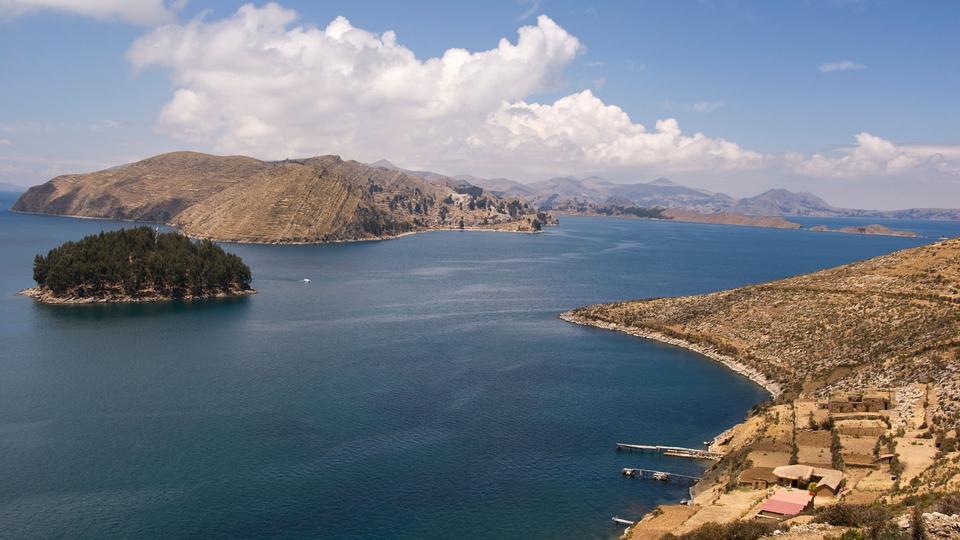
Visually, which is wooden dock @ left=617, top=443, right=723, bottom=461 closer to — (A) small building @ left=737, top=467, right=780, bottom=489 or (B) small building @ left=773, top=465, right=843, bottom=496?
(A) small building @ left=737, top=467, right=780, bottom=489

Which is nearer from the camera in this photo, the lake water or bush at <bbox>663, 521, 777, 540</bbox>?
bush at <bbox>663, 521, 777, 540</bbox>

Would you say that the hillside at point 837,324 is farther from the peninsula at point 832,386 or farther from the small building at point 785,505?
the small building at point 785,505

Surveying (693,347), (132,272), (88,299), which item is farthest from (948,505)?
(88,299)

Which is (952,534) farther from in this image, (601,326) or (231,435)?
(601,326)

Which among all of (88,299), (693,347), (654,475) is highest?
(88,299)

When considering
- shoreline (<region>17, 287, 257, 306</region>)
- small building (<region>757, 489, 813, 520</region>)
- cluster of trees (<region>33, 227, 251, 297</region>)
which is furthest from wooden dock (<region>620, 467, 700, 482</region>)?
cluster of trees (<region>33, 227, 251, 297</region>)

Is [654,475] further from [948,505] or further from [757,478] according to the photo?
[948,505]
